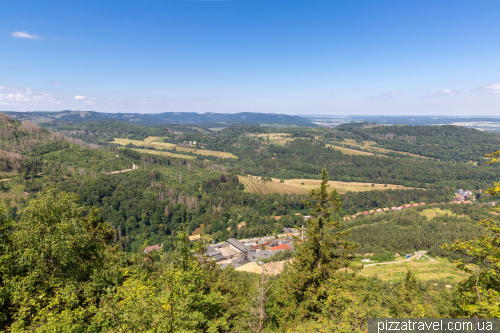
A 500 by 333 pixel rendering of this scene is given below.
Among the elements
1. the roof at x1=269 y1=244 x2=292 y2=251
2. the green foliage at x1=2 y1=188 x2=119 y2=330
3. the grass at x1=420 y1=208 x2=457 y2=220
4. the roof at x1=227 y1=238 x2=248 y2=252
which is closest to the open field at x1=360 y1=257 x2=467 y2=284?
the roof at x1=269 y1=244 x2=292 y2=251

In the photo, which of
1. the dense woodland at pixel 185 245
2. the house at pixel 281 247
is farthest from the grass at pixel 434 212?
the house at pixel 281 247

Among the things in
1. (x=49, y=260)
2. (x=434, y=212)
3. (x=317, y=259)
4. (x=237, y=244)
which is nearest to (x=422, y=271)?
(x=434, y=212)

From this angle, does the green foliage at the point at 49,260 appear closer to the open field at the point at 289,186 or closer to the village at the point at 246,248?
the village at the point at 246,248

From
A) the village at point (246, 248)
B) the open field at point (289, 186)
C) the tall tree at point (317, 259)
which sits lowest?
the village at point (246, 248)

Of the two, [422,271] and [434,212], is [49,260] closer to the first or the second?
[422,271]

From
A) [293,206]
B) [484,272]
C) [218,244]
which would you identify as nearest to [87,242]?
[484,272]

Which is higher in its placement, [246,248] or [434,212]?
[434,212]
